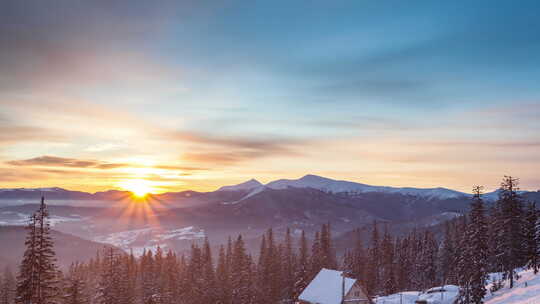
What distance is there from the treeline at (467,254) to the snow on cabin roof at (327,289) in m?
18.6

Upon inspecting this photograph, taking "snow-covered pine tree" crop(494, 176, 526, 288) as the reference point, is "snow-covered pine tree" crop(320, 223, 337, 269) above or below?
below

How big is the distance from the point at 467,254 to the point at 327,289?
23.9 metres

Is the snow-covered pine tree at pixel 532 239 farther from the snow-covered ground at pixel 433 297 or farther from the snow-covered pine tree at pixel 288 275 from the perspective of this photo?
the snow-covered pine tree at pixel 288 275

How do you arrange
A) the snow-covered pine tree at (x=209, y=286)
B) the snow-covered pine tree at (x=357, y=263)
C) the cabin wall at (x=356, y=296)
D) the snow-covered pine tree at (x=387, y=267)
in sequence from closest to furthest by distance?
the cabin wall at (x=356, y=296)
the snow-covered pine tree at (x=209, y=286)
the snow-covered pine tree at (x=387, y=267)
the snow-covered pine tree at (x=357, y=263)

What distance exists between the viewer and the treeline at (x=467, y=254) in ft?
178

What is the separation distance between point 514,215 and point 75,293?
58.4 metres

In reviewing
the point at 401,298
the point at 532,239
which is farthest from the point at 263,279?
the point at 532,239

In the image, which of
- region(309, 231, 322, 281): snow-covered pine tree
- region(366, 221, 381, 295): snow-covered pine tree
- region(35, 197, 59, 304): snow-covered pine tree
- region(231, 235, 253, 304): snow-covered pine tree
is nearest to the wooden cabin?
region(231, 235, 253, 304): snow-covered pine tree

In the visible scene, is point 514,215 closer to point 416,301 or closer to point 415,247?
point 416,301

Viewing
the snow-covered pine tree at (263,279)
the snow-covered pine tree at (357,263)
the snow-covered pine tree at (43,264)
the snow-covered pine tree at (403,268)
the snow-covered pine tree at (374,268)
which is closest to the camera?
the snow-covered pine tree at (43,264)

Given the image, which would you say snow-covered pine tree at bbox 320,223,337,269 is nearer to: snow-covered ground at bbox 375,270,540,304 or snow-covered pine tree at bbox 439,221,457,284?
snow-covered ground at bbox 375,270,540,304

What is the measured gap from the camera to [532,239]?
2270 inches

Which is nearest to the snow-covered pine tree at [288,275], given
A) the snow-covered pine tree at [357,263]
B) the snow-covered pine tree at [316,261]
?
the snow-covered pine tree at [316,261]

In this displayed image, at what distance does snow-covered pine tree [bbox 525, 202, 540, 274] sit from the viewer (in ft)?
186
